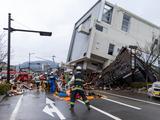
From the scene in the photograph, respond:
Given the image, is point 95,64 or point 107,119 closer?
point 107,119

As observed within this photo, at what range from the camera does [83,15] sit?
6769cm

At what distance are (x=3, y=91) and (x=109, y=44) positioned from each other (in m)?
34.7

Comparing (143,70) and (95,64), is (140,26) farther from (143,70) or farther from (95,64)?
(143,70)

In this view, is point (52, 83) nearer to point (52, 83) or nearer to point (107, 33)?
point (52, 83)

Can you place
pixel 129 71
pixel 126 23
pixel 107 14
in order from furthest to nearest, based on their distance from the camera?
pixel 126 23 < pixel 107 14 < pixel 129 71

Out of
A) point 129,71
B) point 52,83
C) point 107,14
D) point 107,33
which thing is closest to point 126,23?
point 107,14

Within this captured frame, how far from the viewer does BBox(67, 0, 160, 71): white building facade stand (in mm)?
53844

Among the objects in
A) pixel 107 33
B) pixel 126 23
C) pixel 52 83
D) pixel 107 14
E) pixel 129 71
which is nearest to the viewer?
pixel 52 83

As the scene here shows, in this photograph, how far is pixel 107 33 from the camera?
181 ft

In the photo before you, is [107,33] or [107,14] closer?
[107,33]

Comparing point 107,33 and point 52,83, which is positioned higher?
point 107,33

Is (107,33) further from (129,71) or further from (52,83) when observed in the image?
(52,83)

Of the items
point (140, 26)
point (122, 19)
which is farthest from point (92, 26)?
point (140, 26)

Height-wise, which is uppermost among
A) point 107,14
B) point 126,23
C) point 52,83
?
point 107,14
